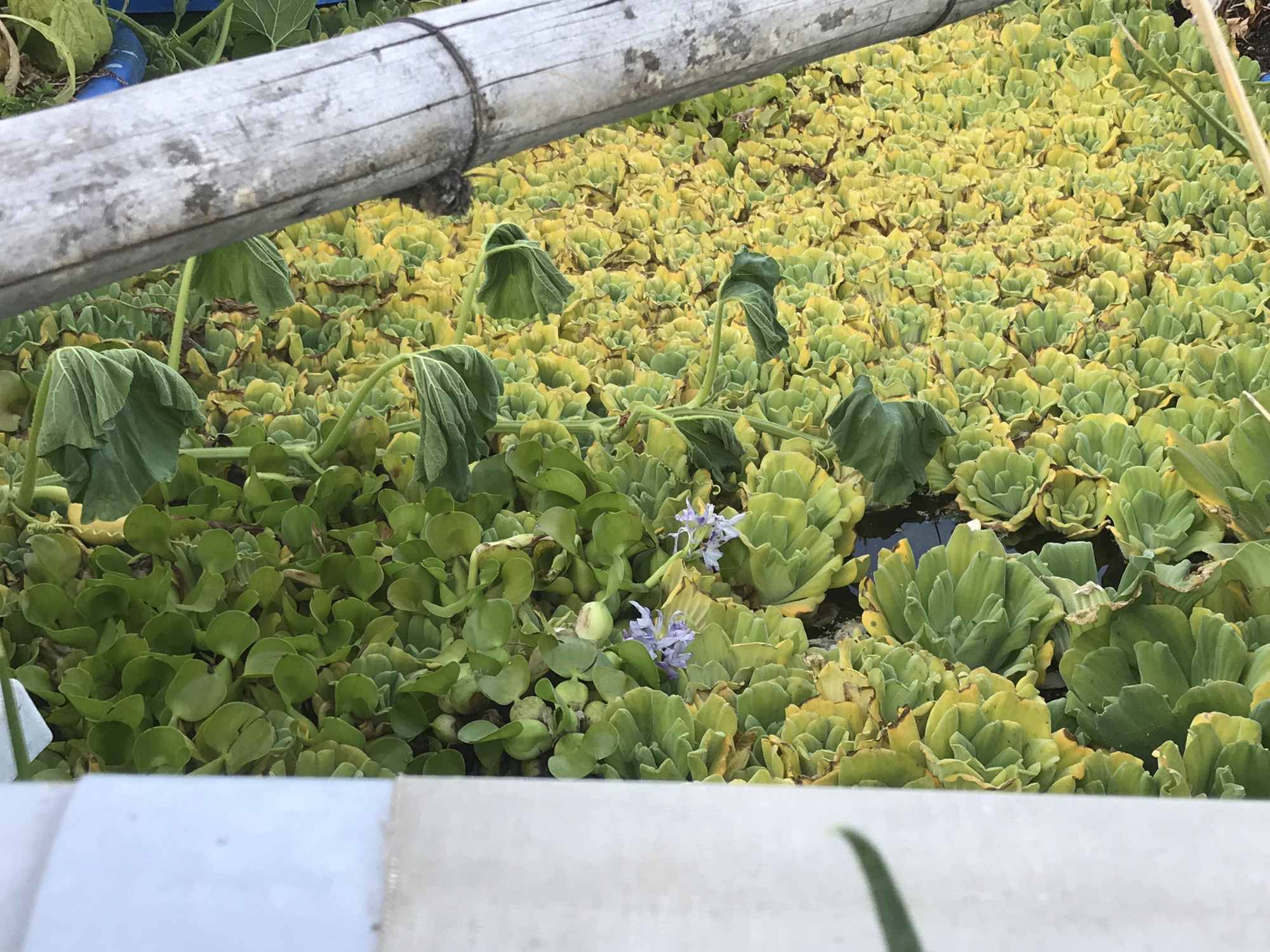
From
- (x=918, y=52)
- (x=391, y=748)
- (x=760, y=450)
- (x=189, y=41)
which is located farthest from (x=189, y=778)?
(x=918, y=52)

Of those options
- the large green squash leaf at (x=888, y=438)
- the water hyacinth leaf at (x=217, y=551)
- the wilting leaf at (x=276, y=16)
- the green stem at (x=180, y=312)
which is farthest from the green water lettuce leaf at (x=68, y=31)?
the large green squash leaf at (x=888, y=438)

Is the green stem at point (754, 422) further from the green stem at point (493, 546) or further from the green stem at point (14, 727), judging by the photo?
the green stem at point (14, 727)

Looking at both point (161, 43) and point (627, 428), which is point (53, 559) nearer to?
point (627, 428)

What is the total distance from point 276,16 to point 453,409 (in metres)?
1.73

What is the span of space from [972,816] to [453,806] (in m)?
0.21

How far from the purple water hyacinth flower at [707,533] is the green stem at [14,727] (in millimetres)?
718

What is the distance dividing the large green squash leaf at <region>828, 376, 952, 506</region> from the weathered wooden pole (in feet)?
1.48

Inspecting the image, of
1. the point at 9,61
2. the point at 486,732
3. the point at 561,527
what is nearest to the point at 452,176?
the point at 561,527

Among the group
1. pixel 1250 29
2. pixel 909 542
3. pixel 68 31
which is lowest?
pixel 909 542

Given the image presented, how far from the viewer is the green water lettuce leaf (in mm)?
2340

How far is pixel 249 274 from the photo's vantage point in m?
1.41

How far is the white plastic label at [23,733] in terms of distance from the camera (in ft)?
3.43

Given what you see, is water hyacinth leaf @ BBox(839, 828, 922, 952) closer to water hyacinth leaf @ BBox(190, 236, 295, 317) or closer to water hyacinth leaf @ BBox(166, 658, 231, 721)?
water hyacinth leaf @ BBox(166, 658, 231, 721)

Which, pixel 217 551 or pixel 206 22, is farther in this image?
pixel 206 22
